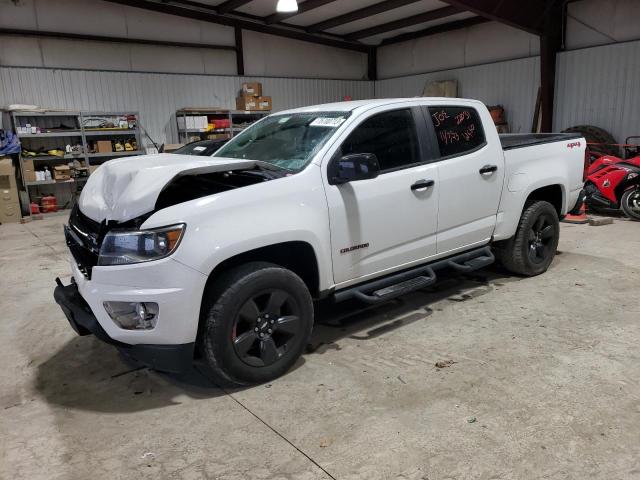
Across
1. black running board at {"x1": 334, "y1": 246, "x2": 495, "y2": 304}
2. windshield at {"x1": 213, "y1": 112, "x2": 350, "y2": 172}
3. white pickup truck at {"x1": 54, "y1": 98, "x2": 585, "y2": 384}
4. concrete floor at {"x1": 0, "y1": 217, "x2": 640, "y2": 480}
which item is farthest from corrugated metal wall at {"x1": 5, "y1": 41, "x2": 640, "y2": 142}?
windshield at {"x1": 213, "y1": 112, "x2": 350, "y2": 172}

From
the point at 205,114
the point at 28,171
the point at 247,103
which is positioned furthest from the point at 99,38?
the point at 247,103

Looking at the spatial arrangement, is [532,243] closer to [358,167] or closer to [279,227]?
[358,167]

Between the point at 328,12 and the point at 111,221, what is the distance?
37.6 ft

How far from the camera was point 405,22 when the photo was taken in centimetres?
1327

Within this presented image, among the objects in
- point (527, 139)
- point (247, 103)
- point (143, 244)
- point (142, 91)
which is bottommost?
point (143, 244)

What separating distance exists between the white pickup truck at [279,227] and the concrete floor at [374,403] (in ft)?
1.12

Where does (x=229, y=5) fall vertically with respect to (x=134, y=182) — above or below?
above

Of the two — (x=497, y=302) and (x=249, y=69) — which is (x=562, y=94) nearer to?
(x=249, y=69)

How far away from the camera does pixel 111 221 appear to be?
9.22ft

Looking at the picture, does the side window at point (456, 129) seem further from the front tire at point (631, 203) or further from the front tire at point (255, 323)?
the front tire at point (631, 203)

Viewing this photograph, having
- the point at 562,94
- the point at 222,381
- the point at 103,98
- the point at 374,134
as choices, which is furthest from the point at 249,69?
the point at 222,381

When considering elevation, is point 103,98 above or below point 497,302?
above

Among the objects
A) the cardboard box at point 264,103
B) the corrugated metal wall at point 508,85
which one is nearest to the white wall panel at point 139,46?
the cardboard box at point 264,103

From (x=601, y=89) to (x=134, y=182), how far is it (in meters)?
10.9
